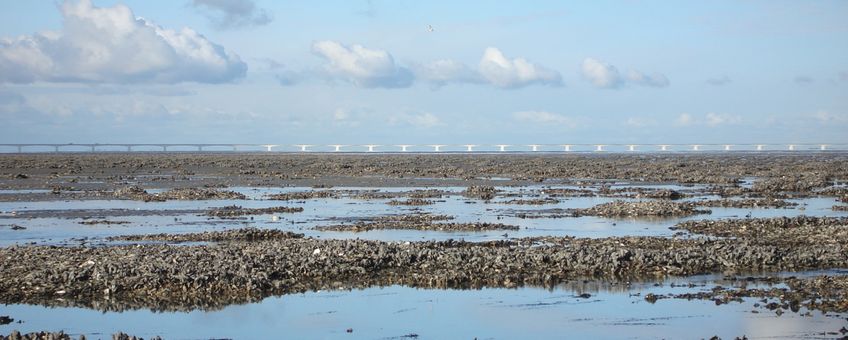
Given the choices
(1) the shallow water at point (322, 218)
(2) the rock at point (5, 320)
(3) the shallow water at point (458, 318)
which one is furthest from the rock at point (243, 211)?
(2) the rock at point (5, 320)

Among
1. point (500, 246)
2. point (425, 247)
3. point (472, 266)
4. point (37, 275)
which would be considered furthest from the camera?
point (500, 246)

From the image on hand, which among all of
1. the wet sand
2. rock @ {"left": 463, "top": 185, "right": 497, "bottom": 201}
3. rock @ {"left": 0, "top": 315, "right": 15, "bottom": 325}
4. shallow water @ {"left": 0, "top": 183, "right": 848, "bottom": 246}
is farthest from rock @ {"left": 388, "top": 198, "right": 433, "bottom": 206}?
rock @ {"left": 0, "top": 315, "right": 15, "bottom": 325}

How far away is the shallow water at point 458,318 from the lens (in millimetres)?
15297

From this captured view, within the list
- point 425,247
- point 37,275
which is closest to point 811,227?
point 425,247

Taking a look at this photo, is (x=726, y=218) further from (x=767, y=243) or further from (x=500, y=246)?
(x=500, y=246)

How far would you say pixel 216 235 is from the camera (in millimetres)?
28062

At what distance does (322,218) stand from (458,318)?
19.3m

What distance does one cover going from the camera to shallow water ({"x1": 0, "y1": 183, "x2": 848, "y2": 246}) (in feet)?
95.3

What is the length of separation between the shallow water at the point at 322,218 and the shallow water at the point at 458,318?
9.20 metres

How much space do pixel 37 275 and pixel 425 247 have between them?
8.98 meters

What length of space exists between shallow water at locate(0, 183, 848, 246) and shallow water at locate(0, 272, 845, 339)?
9.20 m

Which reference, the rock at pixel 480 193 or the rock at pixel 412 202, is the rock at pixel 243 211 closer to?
the rock at pixel 412 202

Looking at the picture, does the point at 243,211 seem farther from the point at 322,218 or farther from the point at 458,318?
the point at 458,318

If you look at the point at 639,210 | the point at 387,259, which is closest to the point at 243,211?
the point at 639,210
